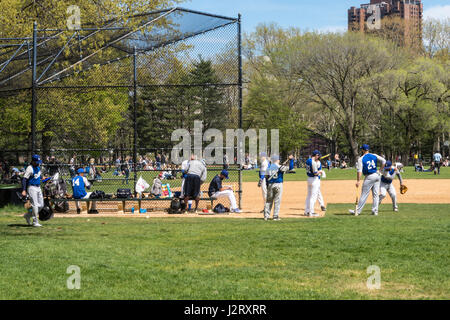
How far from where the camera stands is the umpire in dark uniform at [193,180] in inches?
704

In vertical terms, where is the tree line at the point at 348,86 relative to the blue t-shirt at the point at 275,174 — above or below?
above

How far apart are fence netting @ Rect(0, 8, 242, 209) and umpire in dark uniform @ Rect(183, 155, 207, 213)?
0.85m

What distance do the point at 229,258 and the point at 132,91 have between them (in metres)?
11.6

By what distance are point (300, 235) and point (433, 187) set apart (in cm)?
1857

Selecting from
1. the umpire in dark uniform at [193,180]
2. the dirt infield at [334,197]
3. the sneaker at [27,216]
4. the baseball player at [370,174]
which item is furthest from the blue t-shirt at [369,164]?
the sneaker at [27,216]

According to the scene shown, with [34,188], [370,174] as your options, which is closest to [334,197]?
[370,174]

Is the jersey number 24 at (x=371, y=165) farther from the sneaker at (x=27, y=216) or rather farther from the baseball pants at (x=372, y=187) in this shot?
the sneaker at (x=27, y=216)

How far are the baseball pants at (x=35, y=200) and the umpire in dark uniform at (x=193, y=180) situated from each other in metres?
4.62

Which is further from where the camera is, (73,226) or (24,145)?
(24,145)

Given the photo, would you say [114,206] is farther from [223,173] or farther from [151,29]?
[151,29]

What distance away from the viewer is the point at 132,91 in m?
20.4

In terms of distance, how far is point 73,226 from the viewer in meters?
14.7

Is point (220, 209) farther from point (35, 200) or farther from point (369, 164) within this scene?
point (35, 200)
